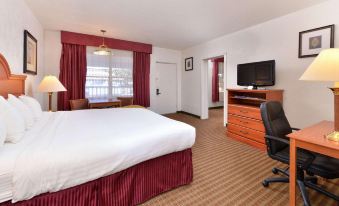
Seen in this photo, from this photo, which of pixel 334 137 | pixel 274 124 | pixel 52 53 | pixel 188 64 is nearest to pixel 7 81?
pixel 52 53

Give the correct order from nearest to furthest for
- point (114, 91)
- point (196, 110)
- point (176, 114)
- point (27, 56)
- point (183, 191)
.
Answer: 1. point (183, 191)
2. point (27, 56)
3. point (114, 91)
4. point (196, 110)
5. point (176, 114)

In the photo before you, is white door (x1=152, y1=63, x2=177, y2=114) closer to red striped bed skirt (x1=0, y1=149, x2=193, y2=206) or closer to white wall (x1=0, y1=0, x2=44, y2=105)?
white wall (x1=0, y1=0, x2=44, y2=105)

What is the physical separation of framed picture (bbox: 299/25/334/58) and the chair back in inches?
62.3

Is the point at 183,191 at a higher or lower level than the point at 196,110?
lower

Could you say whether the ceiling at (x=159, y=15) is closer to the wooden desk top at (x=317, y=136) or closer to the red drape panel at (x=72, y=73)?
the red drape panel at (x=72, y=73)

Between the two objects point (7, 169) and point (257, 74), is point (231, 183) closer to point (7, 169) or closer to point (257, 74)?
point (7, 169)

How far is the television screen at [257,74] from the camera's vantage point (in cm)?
328

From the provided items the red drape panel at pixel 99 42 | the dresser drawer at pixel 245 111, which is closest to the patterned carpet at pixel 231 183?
the dresser drawer at pixel 245 111

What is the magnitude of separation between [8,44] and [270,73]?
421 centimetres

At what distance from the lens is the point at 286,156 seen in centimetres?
176

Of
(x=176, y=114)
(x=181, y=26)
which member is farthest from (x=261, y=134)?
(x=176, y=114)

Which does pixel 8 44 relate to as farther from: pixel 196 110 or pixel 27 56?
pixel 196 110

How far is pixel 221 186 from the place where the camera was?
6.55 ft

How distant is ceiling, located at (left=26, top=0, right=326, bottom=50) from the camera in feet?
9.14
